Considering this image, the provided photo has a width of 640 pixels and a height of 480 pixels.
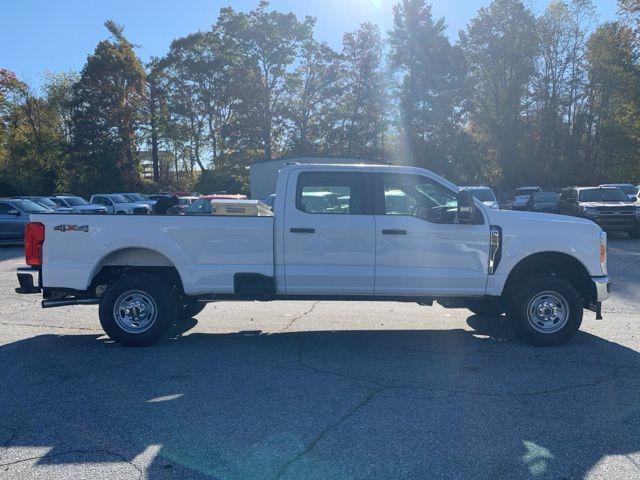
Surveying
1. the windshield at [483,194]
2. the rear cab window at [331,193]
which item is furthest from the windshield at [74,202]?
A: the rear cab window at [331,193]

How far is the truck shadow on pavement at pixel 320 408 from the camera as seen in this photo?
4.04m

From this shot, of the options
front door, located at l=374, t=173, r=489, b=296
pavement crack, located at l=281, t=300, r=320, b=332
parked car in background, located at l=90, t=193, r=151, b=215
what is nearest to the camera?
front door, located at l=374, t=173, r=489, b=296

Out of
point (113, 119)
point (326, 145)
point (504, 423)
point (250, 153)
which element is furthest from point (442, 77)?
point (504, 423)

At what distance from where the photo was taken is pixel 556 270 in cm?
729

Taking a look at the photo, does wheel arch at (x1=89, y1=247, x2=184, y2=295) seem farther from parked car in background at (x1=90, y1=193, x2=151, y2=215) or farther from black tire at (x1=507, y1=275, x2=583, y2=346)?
parked car in background at (x1=90, y1=193, x2=151, y2=215)

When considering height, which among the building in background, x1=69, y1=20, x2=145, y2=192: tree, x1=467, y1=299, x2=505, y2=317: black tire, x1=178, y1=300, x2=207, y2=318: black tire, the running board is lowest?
x1=178, y1=300, x2=207, y2=318: black tire

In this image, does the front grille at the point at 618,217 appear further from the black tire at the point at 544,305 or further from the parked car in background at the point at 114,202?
the parked car in background at the point at 114,202

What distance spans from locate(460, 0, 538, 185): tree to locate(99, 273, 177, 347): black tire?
47227 mm

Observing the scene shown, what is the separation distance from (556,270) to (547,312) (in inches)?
23.1

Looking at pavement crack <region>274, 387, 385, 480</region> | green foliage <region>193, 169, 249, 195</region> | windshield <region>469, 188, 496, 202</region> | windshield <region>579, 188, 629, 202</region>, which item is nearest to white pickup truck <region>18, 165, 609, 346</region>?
pavement crack <region>274, 387, 385, 480</region>

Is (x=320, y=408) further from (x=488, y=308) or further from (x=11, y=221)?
(x=11, y=221)

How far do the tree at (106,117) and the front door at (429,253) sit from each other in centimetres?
4587

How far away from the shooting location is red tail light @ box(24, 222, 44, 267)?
6957 mm

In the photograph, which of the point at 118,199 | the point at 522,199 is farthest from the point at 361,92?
the point at 118,199
